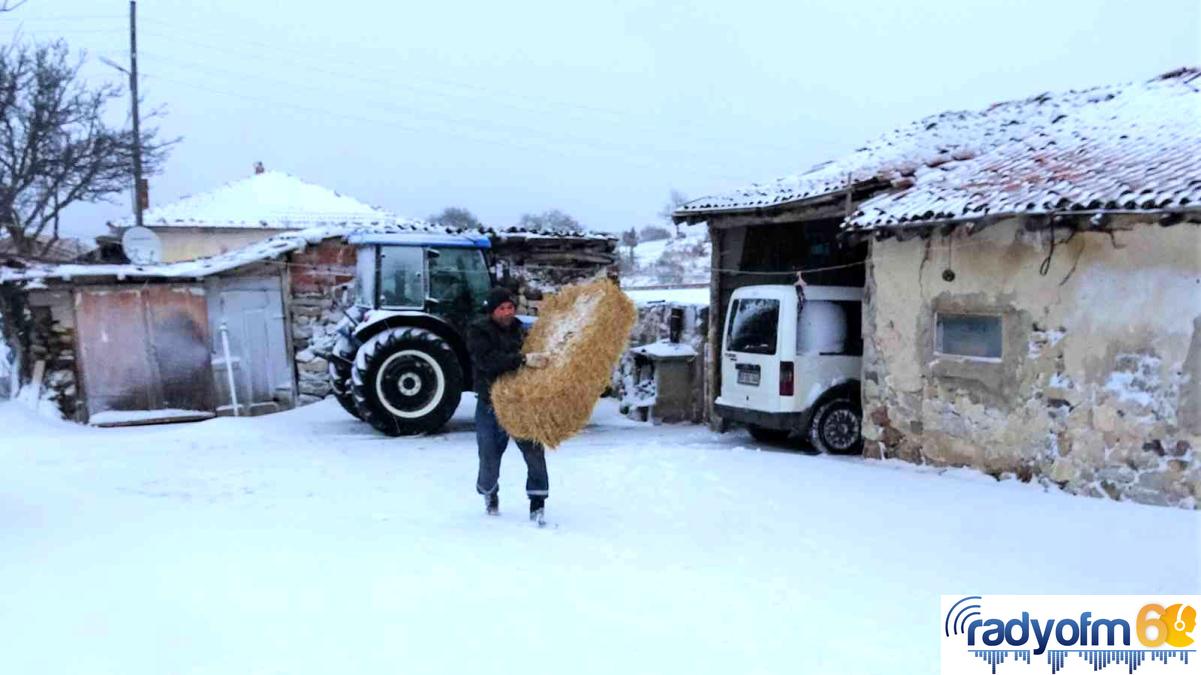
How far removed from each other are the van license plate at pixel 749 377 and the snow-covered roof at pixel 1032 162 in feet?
6.20

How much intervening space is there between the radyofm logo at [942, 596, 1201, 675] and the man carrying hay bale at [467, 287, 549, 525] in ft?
7.84

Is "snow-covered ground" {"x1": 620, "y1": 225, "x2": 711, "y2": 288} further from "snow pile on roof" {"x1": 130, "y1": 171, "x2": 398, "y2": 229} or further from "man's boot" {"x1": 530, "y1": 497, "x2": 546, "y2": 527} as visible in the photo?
"man's boot" {"x1": 530, "y1": 497, "x2": 546, "y2": 527}

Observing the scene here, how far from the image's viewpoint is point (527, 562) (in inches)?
171

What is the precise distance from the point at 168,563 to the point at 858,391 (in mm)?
6723

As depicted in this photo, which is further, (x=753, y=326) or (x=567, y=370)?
(x=753, y=326)

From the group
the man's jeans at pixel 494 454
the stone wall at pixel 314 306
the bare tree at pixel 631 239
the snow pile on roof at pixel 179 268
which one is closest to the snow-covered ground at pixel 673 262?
the bare tree at pixel 631 239

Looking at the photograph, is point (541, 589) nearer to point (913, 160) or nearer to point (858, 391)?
point (858, 391)

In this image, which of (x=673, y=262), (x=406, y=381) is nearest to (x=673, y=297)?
(x=406, y=381)

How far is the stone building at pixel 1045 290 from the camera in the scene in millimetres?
5824

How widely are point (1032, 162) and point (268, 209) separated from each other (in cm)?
1896

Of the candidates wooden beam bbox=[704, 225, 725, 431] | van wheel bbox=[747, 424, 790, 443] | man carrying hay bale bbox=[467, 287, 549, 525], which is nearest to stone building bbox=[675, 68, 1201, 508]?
van wheel bbox=[747, 424, 790, 443]

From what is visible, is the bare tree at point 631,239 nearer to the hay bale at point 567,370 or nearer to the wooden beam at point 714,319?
the wooden beam at point 714,319

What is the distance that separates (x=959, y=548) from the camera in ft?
16.0

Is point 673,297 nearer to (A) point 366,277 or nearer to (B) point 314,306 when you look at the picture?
(B) point 314,306
